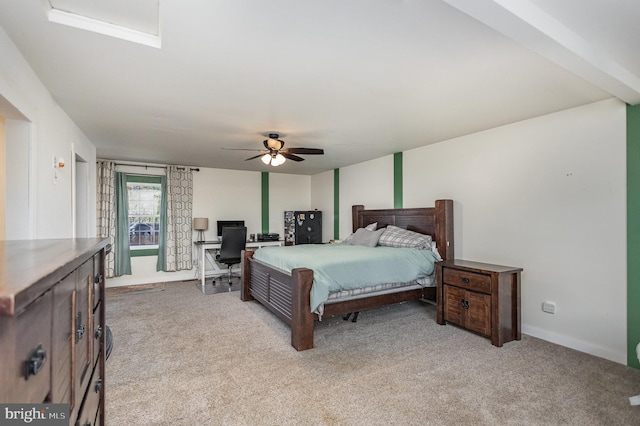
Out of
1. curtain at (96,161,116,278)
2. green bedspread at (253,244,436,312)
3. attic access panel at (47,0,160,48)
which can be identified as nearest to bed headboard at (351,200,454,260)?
green bedspread at (253,244,436,312)

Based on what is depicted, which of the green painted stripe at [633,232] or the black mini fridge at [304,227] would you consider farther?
the black mini fridge at [304,227]

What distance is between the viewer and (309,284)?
3.05 m

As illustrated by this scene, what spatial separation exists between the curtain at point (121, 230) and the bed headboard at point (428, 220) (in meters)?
4.35

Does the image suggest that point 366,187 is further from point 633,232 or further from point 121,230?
point 121,230

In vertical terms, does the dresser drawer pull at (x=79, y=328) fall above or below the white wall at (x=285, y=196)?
below

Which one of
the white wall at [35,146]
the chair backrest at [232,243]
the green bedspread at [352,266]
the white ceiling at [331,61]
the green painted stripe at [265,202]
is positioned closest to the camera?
the white ceiling at [331,61]

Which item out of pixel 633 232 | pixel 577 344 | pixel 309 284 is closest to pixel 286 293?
pixel 309 284

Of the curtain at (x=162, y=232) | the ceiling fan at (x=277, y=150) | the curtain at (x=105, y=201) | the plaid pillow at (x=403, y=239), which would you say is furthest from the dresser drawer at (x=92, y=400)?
the curtain at (x=162, y=232)

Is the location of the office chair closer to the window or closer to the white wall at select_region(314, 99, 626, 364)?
the window

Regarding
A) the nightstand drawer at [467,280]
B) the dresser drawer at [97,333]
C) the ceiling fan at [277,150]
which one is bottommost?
the nightstand drawer at [467,280]

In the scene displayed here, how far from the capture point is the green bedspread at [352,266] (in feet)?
10.4

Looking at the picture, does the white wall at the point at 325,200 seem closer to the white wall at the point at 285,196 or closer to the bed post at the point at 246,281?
the white wall at the point at 285,196

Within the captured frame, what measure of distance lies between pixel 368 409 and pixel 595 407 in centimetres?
150

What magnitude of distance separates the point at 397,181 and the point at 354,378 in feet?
10.9
